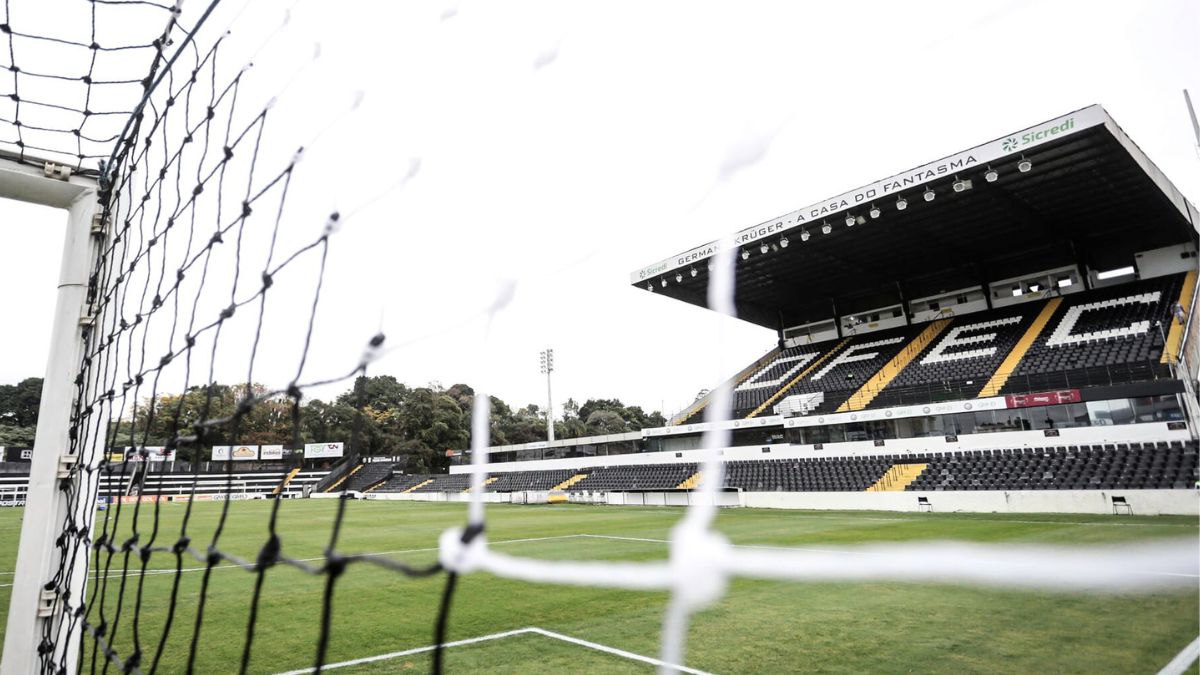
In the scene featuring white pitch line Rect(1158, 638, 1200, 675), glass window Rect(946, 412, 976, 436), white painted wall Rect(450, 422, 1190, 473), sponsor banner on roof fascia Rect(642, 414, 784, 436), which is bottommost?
white pitch line Rect(1158, 638, 1200, 675)

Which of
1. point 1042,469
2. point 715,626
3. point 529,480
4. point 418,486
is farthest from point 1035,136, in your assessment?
point 418,486

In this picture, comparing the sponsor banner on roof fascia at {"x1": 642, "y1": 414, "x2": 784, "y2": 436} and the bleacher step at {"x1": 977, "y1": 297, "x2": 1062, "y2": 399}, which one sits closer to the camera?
the bleacher step at {"x1": 977, "y1": 297, "x2": 1062, "y2": 399}

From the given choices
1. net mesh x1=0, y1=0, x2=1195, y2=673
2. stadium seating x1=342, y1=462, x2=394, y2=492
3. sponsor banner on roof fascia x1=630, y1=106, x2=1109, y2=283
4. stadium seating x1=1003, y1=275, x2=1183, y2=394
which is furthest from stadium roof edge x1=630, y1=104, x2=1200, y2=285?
stadium seating x1=342, y1=462, x2=394, y2=492

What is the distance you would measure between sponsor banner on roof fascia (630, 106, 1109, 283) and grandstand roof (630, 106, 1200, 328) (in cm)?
3

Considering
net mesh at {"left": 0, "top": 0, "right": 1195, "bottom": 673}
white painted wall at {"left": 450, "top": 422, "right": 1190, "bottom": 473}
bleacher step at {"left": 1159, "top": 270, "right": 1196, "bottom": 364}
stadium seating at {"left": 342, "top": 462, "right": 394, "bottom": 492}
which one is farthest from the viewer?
stadium seating at {"left": 342, "top": 462, "right": 394, "bottom": 492}

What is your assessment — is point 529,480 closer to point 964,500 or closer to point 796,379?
point 796,379

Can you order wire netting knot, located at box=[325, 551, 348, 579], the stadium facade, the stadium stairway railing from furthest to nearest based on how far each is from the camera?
the stadium stairway railing < the stadium facade < wire netting knot, located at box=[325, 551, 348, 579]

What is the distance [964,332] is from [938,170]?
8.93m

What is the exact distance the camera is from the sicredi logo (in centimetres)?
1289

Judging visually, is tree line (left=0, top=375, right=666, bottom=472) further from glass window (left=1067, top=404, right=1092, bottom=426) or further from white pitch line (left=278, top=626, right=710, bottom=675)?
glass window (left=1067, top=404, right=1092, bottom=426)

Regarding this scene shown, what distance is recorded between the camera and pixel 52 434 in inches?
96.1

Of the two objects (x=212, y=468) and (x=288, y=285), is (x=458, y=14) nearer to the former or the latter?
(x=288, y=285)

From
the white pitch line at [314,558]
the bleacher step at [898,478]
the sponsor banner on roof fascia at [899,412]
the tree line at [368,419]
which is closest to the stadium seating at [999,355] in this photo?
the sponsor banner on roof fascia at [899,412]

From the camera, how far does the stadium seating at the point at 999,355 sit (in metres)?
14.8
